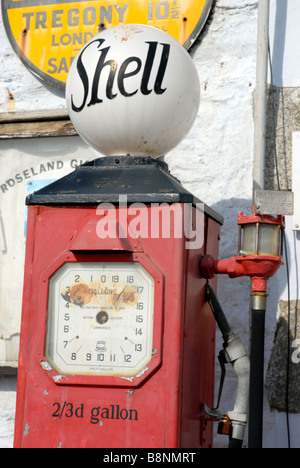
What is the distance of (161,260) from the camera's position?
2.28m

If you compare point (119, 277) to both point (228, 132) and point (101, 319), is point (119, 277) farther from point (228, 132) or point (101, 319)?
point (228, 132)

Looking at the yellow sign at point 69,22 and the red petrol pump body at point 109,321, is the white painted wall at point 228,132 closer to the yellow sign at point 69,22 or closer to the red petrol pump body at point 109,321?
the yellow sign at point 69,22

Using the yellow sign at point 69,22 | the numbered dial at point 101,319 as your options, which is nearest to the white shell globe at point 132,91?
the numbered dial at point 101,319

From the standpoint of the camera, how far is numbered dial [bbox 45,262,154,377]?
2.25 meters

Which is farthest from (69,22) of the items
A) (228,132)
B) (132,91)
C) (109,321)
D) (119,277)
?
(109,321)

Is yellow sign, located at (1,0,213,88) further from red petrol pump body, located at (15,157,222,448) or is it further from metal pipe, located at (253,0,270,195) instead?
red petrol pump body, located at (15,157,222,448)

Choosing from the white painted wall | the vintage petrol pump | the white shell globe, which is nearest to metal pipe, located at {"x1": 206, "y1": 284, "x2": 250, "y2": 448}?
the vintage petrol pump

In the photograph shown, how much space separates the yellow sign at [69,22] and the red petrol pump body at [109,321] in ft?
3.48

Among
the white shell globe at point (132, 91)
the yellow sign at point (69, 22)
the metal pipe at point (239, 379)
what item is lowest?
the metal pipe at point (239, 379)

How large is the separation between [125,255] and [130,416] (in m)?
0.49

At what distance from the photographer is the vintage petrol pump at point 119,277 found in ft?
7.33

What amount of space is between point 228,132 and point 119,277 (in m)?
1.08

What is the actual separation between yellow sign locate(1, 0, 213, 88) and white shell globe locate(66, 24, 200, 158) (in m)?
0.73
